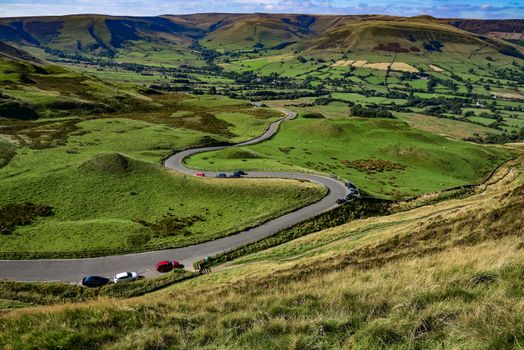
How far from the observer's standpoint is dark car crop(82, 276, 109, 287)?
42.1m

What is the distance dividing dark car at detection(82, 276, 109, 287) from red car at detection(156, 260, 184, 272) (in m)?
5.91

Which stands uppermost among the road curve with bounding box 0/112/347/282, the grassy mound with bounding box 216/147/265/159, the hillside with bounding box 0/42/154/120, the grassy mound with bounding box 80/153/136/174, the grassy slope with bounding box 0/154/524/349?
the grassy slope with bounding box 0/154/524/349

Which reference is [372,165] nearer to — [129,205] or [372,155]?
[372,155]

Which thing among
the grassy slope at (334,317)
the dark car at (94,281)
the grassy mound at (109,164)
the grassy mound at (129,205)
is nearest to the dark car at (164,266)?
the grassy mound at (129,205)

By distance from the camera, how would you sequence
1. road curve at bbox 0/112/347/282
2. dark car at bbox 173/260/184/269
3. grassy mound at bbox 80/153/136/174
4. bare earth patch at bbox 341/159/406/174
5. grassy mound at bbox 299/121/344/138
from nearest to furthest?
road curve at bbox 0/112/347/282, dark car at bbox 173/260/184/269, grassy mound at bbox 80/153/136/174, bare earth patch at bbox 341/159/406/174, grassy mound at bbox 299/121/344/138

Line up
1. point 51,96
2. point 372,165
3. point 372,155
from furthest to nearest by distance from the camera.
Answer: point 51,96, point 372,155, point 372,165

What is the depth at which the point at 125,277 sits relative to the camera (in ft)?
143

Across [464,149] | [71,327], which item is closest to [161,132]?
[464,149]

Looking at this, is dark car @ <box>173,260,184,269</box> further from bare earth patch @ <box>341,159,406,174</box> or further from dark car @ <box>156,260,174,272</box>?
bare earth patch @ <box>341,159,406,174</box>

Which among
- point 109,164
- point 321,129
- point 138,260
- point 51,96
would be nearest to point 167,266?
point 138,260

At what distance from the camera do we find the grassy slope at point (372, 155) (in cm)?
8994

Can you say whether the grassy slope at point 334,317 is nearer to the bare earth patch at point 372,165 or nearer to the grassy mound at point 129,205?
the grassy mound at point 129,205

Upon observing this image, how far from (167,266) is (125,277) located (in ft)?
16.1

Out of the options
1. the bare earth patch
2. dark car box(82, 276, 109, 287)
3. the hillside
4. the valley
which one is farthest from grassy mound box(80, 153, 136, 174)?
the hillside
